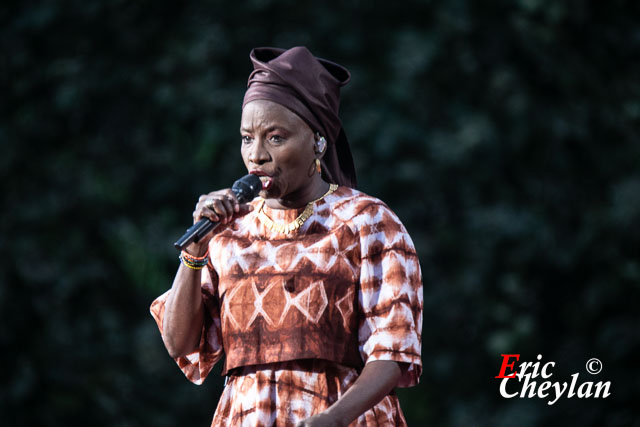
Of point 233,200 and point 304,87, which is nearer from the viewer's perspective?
point 233,200

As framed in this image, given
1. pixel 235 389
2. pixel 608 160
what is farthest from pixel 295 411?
pixel 608 160

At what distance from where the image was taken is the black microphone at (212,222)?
→ 1939 mm

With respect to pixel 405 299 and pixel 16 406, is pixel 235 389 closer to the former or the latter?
pixel 405 299

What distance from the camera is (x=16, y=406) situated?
640 cm

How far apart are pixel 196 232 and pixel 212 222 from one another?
51 millimetres

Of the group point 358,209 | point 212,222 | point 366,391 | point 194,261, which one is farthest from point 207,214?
point 366,391

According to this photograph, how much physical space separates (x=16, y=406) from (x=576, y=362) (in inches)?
140

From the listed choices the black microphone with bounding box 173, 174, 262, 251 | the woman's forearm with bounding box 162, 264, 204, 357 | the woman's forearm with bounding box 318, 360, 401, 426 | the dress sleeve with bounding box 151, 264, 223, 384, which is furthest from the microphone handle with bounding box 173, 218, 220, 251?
the woman's forearm with bounding box 318, 360, 401, 426

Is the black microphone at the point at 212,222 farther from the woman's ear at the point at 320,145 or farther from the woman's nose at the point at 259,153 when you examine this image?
the woman's ear at the point at 320,145

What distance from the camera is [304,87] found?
7.05 feet

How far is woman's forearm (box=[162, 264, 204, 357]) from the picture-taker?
2.09 meters

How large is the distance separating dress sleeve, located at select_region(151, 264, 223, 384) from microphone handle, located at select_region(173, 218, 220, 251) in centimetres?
26

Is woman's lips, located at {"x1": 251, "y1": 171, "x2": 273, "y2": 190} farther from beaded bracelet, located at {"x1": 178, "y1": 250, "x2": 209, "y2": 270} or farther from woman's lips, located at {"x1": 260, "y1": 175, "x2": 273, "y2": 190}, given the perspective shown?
beaded bracelet, located at {"x1": 178, "y1": 250, "x2": 209, "y2": 270}

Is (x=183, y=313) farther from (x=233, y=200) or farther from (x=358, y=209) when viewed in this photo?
(x=358, y=209)
